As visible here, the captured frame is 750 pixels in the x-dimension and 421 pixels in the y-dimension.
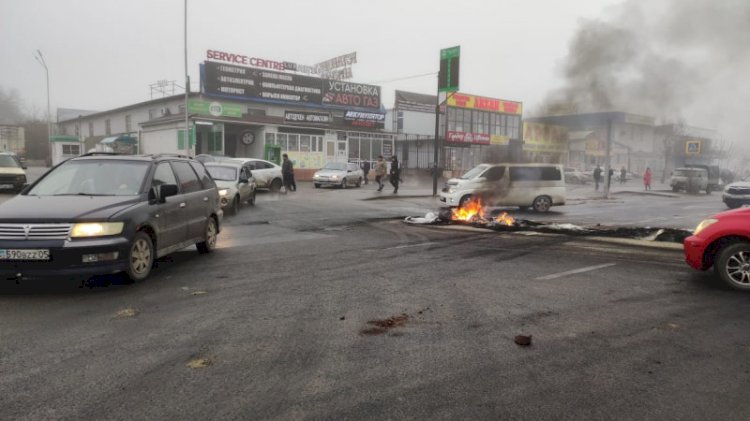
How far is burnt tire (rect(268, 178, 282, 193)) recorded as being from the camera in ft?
76.0

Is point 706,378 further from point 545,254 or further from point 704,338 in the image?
point 545,254

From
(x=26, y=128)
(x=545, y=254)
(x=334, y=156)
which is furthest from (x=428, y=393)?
(x=26, y=128)

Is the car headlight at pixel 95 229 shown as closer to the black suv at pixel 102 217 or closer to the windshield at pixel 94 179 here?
the black suv at pixel 102 217

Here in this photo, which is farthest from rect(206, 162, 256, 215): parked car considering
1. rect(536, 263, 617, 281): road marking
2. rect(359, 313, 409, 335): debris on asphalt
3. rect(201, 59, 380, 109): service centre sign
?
rect(201, 59, 380, 109): service centre sign

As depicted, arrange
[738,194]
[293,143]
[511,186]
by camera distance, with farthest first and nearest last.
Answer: [293,143], [738,194], [511,186]

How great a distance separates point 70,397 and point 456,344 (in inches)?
111

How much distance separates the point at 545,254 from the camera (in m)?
8.62

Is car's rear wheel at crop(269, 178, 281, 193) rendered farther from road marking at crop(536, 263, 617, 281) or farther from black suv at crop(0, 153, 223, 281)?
road marking at crop(536, 263, 617, 281)

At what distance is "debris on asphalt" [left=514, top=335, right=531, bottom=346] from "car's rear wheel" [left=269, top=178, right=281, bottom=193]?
1999 cm

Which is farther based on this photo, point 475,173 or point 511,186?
point 511,186

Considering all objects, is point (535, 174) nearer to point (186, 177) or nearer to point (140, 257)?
point (186, 177)

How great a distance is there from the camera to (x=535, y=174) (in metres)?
17.2

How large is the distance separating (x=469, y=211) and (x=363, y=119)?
25097mm

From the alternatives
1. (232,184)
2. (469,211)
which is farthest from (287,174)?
(469,211)
